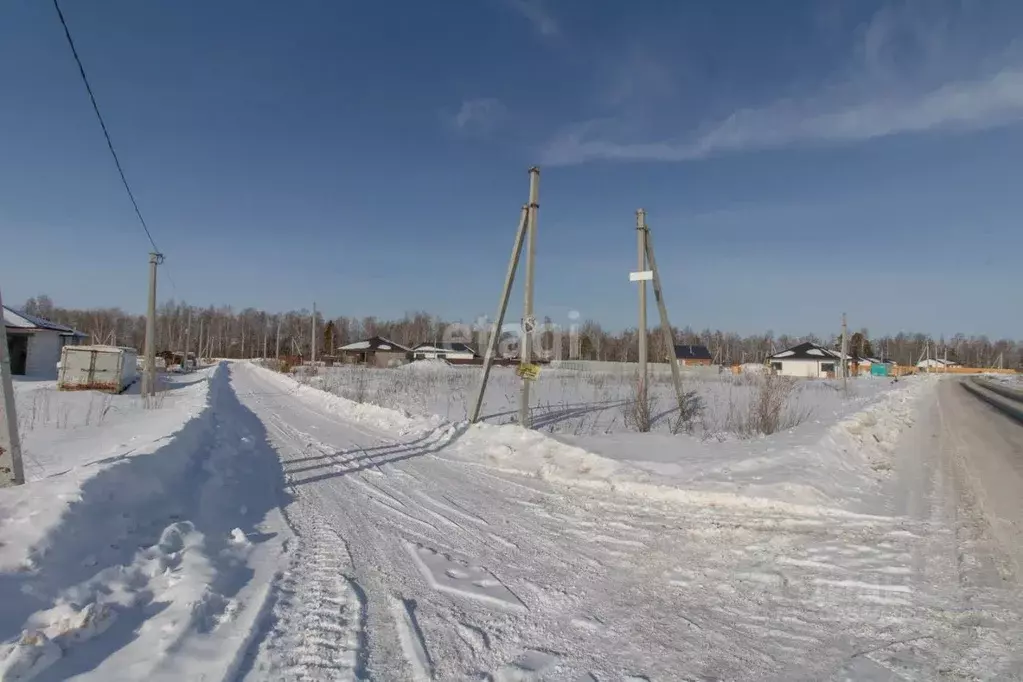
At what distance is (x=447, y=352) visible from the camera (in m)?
94.4

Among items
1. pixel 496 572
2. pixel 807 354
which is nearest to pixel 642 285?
pixel 496 572

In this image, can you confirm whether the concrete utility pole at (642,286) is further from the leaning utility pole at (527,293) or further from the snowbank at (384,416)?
the snowbank at (384,416)

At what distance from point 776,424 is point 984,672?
10.7 metres

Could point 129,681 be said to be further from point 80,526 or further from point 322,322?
point 322,322

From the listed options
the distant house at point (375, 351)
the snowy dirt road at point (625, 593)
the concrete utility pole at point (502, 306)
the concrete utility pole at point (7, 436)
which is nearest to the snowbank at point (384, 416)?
the concrete utility pole at point (502, 306)

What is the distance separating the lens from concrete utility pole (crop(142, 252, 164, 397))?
845 inches

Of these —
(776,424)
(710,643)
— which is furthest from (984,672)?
(776,424)

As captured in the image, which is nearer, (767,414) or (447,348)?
(767,414)

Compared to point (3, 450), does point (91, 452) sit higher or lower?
lower

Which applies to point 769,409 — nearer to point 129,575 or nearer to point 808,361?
point 129,575

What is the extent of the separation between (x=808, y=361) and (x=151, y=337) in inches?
3053

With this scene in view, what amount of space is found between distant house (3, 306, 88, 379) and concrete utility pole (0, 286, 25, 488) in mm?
31254

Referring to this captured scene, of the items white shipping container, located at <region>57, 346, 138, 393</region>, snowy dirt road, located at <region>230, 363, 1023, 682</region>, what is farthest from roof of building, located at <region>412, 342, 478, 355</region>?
snowy dirt road, located at <region>230, 363, 1023, 682</region>

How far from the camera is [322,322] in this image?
12675cm
